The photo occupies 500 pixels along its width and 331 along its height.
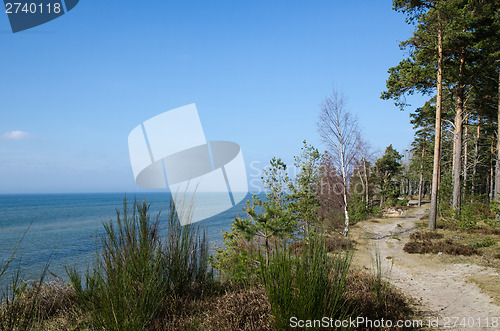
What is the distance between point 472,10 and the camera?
12.1m

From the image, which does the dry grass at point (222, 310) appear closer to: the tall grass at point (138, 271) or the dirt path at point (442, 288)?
the tall grass at point (138, 271)

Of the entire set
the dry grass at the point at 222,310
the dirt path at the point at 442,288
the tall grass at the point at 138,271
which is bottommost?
the dirt path at the point at 442,288

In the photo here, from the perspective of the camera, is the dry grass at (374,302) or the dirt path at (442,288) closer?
the dry grass at (374,302)

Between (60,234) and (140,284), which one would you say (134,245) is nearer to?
(140,284)

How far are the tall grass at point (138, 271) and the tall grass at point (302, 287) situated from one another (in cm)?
138

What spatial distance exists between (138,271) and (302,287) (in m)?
1.98

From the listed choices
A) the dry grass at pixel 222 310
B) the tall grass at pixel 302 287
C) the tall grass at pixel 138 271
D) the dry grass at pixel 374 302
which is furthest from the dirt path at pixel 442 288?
the tall grass at pixel 138 271

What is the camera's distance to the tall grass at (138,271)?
9.26ft

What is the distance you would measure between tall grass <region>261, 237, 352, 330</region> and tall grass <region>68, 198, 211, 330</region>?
138cm

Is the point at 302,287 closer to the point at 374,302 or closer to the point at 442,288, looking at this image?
the point at 374,302

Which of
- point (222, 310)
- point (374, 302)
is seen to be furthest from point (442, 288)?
point (222, 310)

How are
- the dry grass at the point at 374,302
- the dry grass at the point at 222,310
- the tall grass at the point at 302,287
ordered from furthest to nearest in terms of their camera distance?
1. the dry grass at the point at 374,302
2. the dry grass at the point at 222,310
3. the tall grass at the point at 302,287

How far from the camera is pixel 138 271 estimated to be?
3367 millimetres

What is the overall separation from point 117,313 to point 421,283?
19.4 ft
